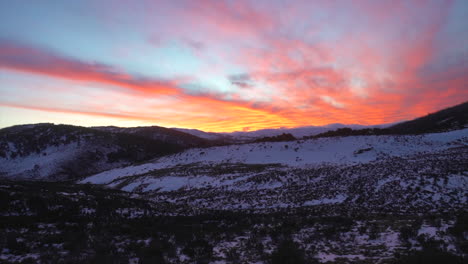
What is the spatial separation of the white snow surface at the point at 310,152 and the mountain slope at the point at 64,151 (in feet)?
63.8

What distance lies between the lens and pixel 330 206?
20.2 meters

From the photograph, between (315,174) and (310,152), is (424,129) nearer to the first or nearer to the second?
(310,152)

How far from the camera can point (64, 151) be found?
76125 mm

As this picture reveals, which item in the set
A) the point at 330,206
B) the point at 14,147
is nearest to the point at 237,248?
the point at 330,206

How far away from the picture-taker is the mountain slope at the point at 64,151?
66.4m

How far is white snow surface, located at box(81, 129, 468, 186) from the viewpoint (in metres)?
40.9

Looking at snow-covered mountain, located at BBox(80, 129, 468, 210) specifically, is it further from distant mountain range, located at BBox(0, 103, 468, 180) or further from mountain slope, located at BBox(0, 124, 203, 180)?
mountain slope, located at BBox(0, 124, 203, 180)

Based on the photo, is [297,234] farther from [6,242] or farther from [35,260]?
[6,242]

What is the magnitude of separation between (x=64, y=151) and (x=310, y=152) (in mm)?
67141

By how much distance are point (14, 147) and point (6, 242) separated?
87588 millimetres

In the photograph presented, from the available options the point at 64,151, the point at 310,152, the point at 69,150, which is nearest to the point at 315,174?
the point at 310,152

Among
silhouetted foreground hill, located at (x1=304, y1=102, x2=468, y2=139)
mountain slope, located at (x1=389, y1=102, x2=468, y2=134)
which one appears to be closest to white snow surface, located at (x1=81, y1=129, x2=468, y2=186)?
silhouetted foreground hill, located at (x1=304, y1=102, x2=468, y2=139)

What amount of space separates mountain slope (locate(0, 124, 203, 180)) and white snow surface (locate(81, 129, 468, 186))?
765 inches

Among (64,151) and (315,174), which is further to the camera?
(64,151)
